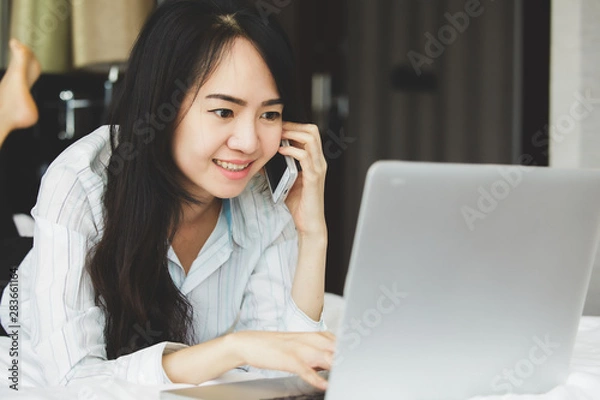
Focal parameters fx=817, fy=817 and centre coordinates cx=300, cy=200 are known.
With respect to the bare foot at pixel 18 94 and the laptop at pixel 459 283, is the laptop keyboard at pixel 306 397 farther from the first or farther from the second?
the bare foot at pixel 18 94

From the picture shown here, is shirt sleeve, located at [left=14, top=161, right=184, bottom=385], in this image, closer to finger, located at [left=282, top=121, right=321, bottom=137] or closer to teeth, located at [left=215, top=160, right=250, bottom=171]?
teeth, located at [left=215, top=160, right=250, bottom=171]

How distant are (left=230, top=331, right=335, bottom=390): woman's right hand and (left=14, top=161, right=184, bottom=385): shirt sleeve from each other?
149mm

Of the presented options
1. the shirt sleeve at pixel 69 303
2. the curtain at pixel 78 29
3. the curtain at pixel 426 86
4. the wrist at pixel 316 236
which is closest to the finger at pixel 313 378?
the shirt sleeve at pixel 69 303

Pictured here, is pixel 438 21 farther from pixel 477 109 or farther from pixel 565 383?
pixel 565 383

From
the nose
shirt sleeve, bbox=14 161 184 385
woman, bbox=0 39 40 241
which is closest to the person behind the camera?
shirt sleeve, bbox=14 161 184 385

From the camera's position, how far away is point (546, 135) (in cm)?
298

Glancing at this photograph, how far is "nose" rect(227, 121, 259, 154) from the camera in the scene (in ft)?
3.97

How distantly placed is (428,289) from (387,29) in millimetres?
2828

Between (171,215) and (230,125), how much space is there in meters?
0.19

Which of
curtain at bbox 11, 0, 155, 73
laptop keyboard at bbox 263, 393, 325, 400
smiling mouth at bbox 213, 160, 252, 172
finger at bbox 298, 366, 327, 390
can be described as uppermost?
curtain at bbox 11, 0, 155, 73

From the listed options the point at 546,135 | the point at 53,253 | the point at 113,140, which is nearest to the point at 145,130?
the point at 113,140

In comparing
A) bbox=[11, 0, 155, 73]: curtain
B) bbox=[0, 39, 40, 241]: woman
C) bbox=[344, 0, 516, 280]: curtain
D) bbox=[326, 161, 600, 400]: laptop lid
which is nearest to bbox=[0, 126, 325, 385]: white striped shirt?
bbox=[326, 161, 600, 400]: laptop lid

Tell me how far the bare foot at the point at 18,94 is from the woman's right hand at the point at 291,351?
1.71 meters

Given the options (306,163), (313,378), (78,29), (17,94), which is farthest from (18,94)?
(313,378)
